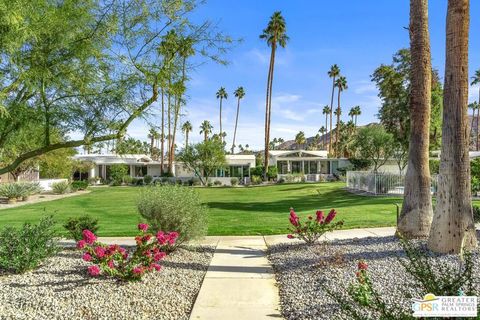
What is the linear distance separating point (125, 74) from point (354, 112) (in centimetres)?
8330

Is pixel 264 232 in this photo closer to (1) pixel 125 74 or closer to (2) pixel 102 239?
(2) pixel 102 239

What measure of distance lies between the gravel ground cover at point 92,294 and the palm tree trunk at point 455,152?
4.50 meters

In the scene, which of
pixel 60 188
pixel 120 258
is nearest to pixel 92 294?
pixel 120 258

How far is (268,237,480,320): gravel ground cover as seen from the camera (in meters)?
4.93

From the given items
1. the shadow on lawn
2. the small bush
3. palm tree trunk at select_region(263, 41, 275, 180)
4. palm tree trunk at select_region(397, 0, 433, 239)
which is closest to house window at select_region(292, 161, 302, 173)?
palm tree trunk at select_region(263, 41, 275, 180)

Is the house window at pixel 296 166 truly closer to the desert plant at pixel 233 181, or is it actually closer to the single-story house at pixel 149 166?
the single-story house at pixel 149 166

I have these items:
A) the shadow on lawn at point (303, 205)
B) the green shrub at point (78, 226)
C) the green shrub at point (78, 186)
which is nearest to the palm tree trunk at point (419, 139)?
the green shrub at point (78, 226)

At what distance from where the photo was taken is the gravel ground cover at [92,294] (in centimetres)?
478

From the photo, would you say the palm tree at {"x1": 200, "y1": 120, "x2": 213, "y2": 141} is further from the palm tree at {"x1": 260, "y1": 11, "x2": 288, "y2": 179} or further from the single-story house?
the palm tree at {"x1": 260, "y1": 11, "x2": 288, "y2": 179}

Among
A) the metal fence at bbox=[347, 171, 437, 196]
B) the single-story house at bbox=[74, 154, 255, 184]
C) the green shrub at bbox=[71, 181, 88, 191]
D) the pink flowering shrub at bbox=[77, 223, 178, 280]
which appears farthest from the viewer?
the single-story house at bbox=[74, 154, 255, 184]

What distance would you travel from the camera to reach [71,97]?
5641mm

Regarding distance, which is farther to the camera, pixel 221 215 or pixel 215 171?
pixel 215 171

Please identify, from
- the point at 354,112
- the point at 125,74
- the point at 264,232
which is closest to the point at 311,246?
the point at 264,232

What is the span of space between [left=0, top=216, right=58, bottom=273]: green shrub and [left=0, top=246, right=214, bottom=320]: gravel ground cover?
0.19 m
